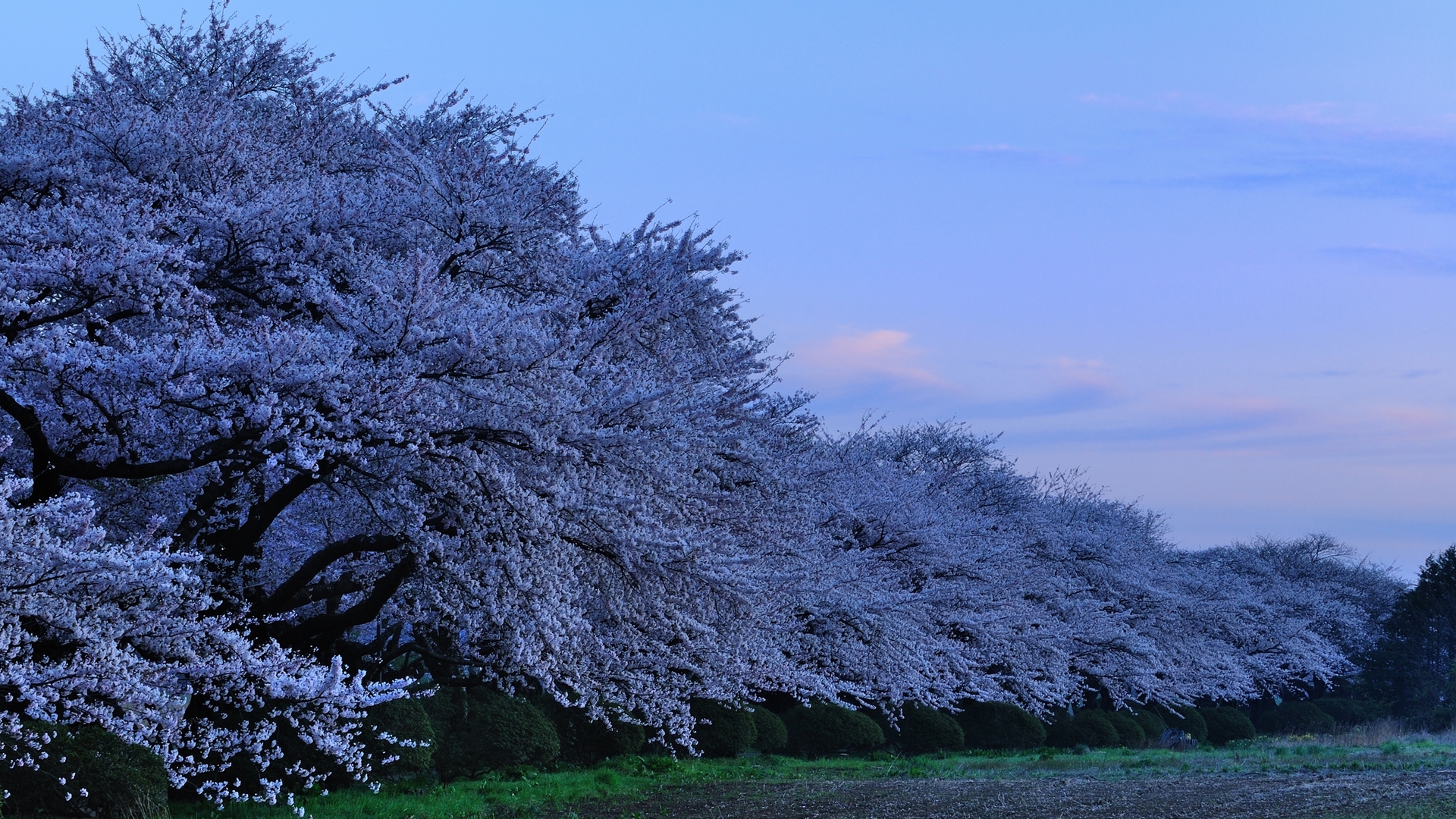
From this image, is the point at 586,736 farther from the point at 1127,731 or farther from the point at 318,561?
the point at 1127,731

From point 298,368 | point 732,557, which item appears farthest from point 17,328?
point 732,557

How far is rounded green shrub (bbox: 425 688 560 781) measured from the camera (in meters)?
17.5

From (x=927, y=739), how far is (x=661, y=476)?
66.8 ft

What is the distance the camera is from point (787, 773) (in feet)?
69.5

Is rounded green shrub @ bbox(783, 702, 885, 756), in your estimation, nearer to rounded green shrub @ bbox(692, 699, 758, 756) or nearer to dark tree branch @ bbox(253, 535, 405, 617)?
rounded green shrub @ bbox(692, 699, 758, 756)

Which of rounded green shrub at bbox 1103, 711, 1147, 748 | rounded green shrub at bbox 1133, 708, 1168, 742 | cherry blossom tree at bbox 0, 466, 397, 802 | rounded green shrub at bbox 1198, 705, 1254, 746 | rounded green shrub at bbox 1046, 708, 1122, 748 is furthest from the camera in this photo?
rounded green shrub at bbox 1198, 705, 1254, 746

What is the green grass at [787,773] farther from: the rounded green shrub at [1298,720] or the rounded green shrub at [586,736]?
the rounded green shrub at [1298,720]

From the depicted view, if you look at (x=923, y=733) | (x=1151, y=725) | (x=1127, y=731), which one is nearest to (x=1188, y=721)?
(x=1151, y=725)

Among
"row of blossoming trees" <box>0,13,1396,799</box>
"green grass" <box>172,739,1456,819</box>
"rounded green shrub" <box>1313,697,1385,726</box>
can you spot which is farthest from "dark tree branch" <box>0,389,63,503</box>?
"rounded green shrub" <box>1313,697,1385,726</box>

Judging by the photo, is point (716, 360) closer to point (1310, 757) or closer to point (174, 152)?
point (174, 152)

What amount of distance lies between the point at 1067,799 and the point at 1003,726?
15881mm

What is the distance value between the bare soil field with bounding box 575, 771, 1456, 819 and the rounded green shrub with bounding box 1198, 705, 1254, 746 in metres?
22.4

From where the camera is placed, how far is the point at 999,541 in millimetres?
34156

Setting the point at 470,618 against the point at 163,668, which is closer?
the point at 163,668
